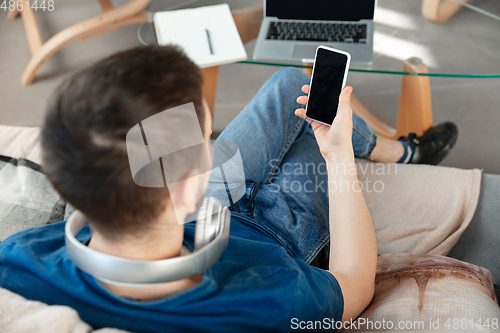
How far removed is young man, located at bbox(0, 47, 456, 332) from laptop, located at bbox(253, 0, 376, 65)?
1.49ft

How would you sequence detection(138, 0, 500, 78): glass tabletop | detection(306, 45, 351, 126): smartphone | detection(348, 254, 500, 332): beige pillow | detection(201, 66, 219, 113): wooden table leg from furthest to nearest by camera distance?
detection(201, 66, 219, 113): wooden table leg → detection(138, 0, 500, 78): glass tabletop → detection(306, 45, 351, 126): smartphone → detection(348, 254, 500, 332): beige pillow

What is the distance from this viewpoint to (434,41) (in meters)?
1.38

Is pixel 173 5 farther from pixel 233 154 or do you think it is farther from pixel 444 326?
pixel 444 326

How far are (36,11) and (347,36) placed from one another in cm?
229

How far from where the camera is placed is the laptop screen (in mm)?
1386

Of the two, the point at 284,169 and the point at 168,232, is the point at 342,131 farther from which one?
the point at 168,232

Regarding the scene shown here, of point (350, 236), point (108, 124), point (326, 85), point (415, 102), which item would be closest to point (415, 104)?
point (415, 102)

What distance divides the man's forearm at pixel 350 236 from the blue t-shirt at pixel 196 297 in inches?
4.7

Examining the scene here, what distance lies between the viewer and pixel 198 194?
558 millimetres

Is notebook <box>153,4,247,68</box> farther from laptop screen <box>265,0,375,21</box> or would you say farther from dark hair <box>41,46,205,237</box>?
dark hair <box>41,46,205,237</box>

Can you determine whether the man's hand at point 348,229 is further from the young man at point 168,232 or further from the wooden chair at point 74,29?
the wooden chair at point 74,29

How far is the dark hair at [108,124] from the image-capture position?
0.42 meters

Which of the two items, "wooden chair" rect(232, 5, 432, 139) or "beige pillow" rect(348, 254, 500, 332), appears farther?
"wooden chair" rect(232, 5, 432, 139)

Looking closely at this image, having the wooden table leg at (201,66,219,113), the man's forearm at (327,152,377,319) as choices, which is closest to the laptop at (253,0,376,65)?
the wooden table leg at (201,66,219,113)
